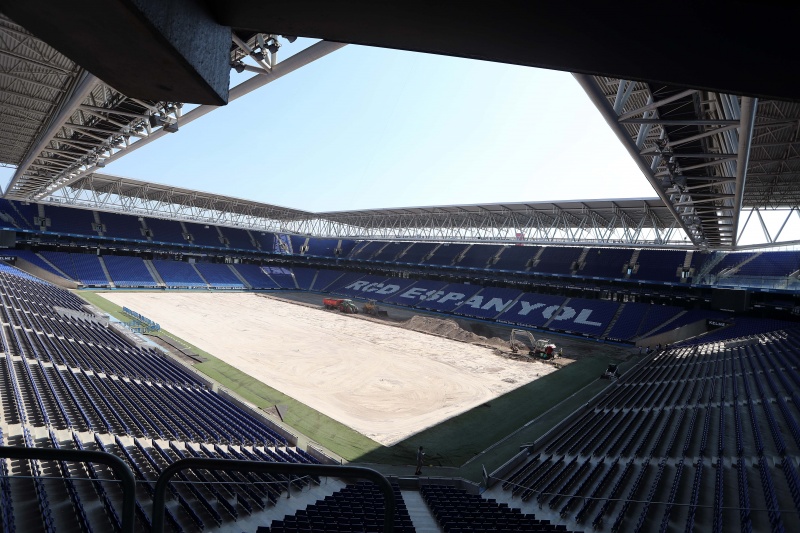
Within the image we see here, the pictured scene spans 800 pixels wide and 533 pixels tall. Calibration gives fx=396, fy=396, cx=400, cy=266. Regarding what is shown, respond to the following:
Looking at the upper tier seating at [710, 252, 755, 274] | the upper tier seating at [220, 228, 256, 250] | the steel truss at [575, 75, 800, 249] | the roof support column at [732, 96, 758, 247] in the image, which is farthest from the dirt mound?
the upper tier seating at [220, 228, 256, 250]

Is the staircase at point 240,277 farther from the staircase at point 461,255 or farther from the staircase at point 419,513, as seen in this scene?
the staircase at point 419,513

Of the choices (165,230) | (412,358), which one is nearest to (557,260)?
(412,358)

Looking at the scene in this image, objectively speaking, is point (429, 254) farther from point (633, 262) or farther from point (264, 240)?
point (264, 240)

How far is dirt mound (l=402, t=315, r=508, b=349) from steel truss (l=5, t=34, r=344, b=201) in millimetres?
25613

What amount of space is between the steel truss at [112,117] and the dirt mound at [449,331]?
2561cm

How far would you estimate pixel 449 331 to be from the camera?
34875 mm

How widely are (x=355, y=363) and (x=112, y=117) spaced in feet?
54.0

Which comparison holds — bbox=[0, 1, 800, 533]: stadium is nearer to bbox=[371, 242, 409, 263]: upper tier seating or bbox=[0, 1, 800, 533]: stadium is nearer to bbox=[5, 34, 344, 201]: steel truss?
bbox=[5, 34, 344, 201]: steel truss

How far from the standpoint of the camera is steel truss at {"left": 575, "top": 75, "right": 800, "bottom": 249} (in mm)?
10109

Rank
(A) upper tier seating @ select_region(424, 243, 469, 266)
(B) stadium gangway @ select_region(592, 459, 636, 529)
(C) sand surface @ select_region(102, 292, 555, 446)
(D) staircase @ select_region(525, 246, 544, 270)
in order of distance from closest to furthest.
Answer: (B) stadium gangway @ select_region(592, 459, 636, 529)
(C) sand surface @ select_region(102, 292, 555, 446)
(D) staircase @ select_region(525, 246, 544, 270)
(A) upper tier seating @ select_region(424, 243, 469, 266)

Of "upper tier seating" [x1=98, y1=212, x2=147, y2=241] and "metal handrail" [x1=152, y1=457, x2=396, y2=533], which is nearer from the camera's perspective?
"metal handrail" [x1=152, y1=457, x2=396, y2=533]

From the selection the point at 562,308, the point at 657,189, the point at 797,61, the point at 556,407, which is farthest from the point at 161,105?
the point at 562,308

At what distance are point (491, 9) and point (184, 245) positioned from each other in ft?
206

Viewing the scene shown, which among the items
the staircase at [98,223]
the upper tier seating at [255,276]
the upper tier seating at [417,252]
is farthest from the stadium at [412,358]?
the upper tier seating at [417,252]
